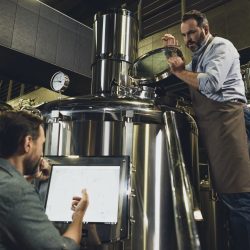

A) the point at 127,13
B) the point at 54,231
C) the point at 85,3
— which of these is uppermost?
the point at 85,3

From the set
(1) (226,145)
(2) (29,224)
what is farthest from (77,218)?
(1) (226,145)

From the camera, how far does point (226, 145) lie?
241 cm

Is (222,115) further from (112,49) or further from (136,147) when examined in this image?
(112,49)

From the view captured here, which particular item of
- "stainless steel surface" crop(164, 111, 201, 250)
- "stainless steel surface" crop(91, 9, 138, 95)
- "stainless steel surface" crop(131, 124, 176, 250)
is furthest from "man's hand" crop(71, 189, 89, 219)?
"stainless steel surface" crop(91, 9, 138, 95)

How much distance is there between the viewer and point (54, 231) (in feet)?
4.96

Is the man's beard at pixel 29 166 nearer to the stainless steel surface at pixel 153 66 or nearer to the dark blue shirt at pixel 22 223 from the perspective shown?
the dark blue shirt at pixel 22 223

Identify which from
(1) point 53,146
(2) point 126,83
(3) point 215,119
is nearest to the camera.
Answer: (3) point 215,119

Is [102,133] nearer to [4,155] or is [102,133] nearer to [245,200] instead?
[4,155]

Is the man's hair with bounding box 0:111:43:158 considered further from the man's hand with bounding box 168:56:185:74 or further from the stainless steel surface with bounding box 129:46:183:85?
the stainless steel surface with bounding box 129:46:183:85

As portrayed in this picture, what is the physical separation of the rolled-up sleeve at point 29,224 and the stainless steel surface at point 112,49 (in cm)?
258

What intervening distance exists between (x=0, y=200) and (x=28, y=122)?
0.56 metres

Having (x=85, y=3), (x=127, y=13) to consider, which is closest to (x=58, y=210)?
(x=127, y=13)

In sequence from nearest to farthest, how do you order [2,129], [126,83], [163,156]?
1. [2,129]
2. [163,156]
3. [126,83]

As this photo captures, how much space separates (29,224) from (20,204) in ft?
0.34
